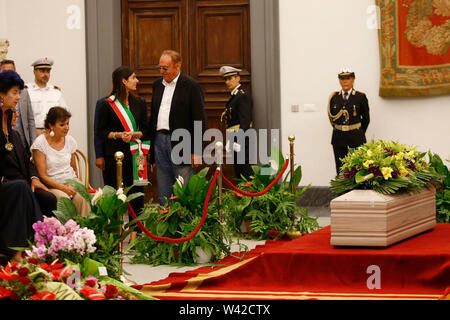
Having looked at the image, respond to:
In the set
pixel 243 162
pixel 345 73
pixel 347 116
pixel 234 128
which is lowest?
pixel 243 162

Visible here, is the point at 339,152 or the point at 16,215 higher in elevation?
the point at 339,152

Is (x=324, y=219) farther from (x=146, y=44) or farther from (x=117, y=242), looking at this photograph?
(x=117, y=242)

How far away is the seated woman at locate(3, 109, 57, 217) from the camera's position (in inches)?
262

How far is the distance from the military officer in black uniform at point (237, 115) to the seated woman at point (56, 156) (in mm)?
3339

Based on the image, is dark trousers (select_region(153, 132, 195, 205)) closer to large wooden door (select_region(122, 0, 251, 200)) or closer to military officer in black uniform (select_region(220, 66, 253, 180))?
military officer in black uniform (select_region(220, 66, 253, 180))

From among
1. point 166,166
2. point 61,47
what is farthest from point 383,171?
point 61,47

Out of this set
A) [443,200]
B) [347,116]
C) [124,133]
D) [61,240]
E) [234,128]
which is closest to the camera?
[61,240]

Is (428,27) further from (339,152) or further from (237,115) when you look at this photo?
(237,115)

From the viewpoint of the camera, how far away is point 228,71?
34.8ft

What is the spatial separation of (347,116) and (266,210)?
258 cm

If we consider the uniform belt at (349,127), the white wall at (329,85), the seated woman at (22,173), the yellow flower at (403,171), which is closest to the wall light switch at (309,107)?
the white wall at (329,85)

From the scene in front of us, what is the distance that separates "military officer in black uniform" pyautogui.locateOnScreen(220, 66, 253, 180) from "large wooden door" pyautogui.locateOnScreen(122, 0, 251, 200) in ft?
1.86

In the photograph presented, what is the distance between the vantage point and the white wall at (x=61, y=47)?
11.3m

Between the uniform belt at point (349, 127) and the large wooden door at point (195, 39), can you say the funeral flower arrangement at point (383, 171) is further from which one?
the large wooden door at point (195, 39)
